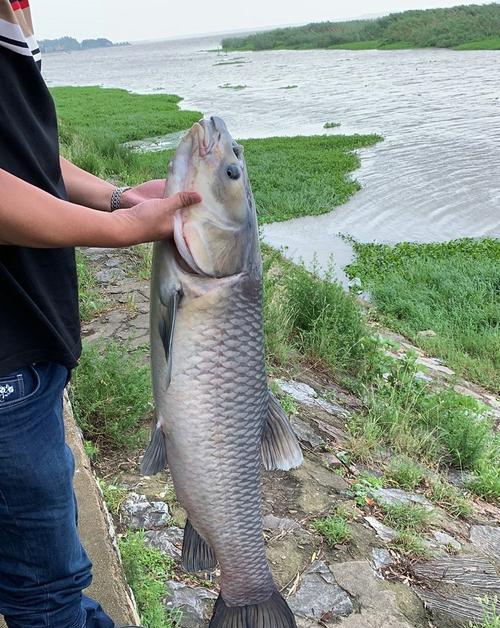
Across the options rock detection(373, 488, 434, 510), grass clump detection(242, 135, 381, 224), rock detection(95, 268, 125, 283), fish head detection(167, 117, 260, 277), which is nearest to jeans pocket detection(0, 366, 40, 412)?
fish head detection(167, 117, 260, 277)

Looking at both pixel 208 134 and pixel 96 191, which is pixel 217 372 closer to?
pixel 208 134

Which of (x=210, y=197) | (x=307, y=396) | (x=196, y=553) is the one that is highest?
(x=210, y=197)

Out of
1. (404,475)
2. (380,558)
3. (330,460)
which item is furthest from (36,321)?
(404,475)

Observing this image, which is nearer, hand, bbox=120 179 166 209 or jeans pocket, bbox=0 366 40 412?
jeans pocket, bbox=0 366 40 412

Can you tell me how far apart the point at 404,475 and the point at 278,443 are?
288cm

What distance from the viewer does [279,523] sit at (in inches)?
142

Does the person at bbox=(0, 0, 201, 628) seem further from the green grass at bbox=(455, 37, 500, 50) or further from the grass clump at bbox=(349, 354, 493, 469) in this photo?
the green grass at bbox=(455, 37, 500, 50)

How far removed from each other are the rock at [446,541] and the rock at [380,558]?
44 centimetres

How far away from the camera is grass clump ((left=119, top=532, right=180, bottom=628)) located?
2611 millimetres

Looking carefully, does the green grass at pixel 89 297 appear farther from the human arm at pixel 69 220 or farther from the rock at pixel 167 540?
the human arm at pixel 69 220

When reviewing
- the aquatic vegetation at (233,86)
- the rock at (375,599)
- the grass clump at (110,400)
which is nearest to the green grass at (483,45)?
the aquatic vegetation at (233,86)

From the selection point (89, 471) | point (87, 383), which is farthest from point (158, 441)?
point (87, 383)

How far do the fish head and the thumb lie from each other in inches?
0.5

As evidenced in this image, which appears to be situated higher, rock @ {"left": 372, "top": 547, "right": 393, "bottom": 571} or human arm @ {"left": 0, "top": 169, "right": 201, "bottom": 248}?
human arm @ {"left": 0, "top": 169, "right": 201, "bottom": 248}
